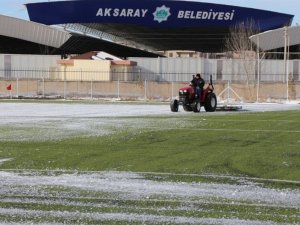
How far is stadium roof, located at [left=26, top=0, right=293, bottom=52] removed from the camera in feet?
263

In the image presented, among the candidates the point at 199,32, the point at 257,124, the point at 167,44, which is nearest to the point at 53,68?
the point at 199,32

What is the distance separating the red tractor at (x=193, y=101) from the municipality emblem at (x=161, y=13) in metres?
49.1

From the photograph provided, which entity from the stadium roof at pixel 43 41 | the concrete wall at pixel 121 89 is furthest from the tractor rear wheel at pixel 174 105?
the stadium roof at pixel 43 41

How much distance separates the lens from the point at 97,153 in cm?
1541

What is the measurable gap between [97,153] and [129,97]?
141 ft

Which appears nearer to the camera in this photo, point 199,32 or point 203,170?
point 203,170

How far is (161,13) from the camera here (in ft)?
267

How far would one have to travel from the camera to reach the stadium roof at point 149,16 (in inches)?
3159

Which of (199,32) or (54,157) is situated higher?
(199,32)

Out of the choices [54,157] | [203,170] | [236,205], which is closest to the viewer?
[236,205]

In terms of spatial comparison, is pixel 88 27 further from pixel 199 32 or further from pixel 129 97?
pixel 129 97

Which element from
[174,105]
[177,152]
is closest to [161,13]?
[174,105]

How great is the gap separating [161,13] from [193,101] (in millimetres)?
50467

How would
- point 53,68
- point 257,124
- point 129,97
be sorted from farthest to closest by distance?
point 53,68 → point 129,97 → point 257,124
